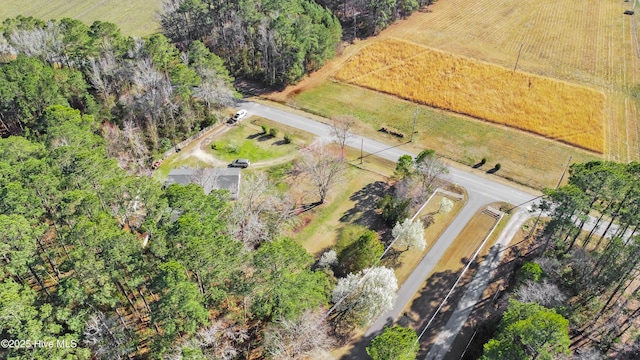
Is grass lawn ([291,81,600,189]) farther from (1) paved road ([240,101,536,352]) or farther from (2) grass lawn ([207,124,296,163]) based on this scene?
(2) grass lawn ([207,124,296,163])

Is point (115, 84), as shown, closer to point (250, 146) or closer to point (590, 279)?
point (250, 146)

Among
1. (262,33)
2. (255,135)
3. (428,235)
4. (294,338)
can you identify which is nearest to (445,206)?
(428,235)

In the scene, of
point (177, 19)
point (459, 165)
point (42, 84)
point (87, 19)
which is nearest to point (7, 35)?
point (42, 84)

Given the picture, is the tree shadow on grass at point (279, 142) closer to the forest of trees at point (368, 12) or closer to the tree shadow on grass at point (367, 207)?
the tree shadow on grass at point (367, 207)

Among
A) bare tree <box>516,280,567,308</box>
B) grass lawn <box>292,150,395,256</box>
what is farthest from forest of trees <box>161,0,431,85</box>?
bare tree <box>516,280,567,308</box>

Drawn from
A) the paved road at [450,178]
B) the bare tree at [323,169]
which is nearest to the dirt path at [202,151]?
the paved road at [450,178]
